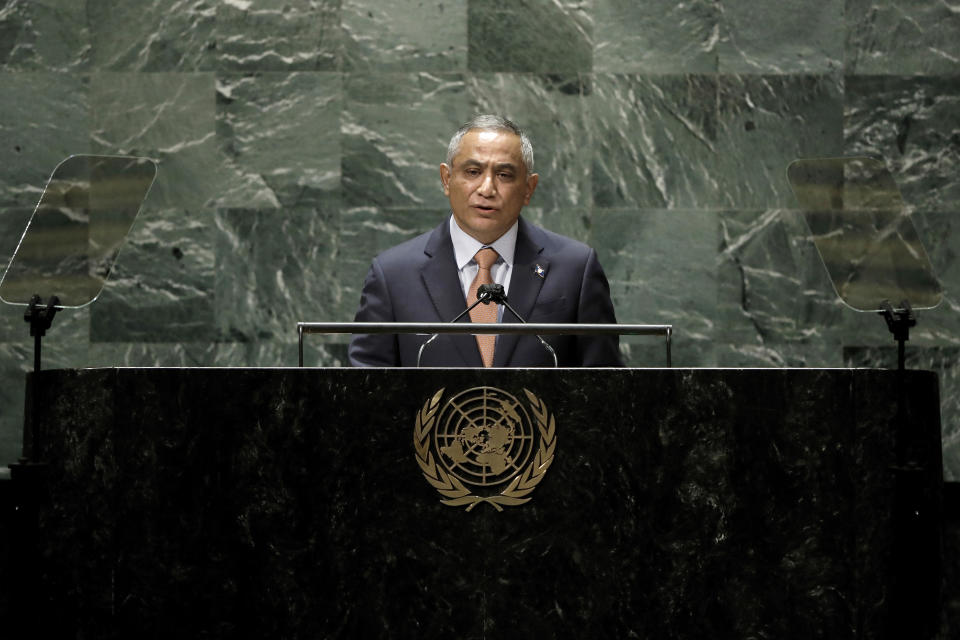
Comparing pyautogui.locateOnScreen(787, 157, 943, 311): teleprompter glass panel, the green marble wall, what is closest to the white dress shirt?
pyautogui.locateOnScreen(787, 157, 943, 311): teleprompter glass panel

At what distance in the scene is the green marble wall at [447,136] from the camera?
543 centimetres

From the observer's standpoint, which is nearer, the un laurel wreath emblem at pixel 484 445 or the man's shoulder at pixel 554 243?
the un laurel wreath emblem at pixel 484 445

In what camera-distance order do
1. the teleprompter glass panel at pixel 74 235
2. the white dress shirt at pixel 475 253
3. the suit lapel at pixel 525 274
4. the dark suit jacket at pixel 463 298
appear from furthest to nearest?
1. the white dress shirt at pixel 475 253
2. the suit lapel at pixel 525 274
3. the dark suit jacket at pixel 463 298
4. the teleprompter glass panel at pixel 74 235

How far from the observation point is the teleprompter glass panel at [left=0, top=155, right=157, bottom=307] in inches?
118

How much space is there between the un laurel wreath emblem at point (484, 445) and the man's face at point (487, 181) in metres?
1.36

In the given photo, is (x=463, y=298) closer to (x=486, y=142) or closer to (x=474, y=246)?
(x=474, y=246)

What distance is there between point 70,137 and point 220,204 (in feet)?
2.61

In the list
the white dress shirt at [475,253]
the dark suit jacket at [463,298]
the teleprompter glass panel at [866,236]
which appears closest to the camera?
the teleprompter glass panel at [866,236]

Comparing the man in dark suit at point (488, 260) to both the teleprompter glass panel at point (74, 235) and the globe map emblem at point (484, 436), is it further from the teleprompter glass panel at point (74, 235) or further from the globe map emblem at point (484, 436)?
the globe map emblem at point (484, 436)

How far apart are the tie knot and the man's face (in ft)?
0.21

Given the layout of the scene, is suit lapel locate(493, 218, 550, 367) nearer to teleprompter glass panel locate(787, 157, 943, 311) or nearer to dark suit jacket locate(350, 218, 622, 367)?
dark suit jacket locate(350, 218, 622, 367)

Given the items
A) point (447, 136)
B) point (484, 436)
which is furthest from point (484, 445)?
point (447, 136)

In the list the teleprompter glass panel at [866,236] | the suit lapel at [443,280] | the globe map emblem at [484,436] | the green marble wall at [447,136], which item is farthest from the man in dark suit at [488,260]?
the green marble wall at [447,136]

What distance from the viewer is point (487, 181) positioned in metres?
3.85
